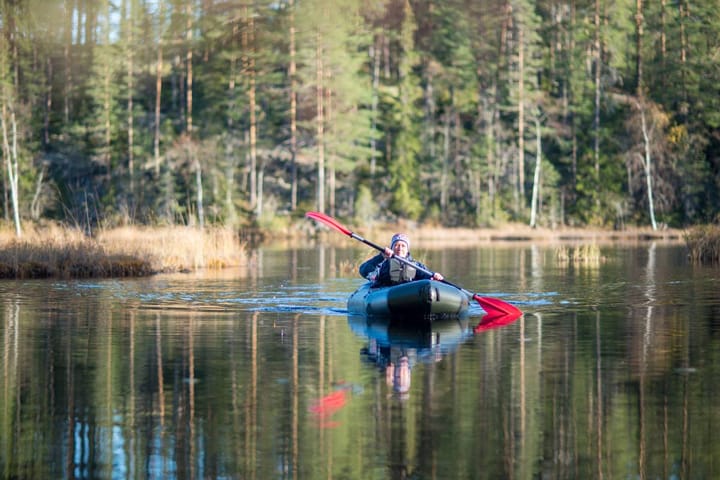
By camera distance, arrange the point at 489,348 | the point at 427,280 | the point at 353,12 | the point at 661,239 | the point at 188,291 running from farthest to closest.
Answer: the point at 353,12 → the point at 661,239 → the point at 188,291 → the point at 427,280 → the point at 489,348

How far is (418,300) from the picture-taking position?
19938 mm

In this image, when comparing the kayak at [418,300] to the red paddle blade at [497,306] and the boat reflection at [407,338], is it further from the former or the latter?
the red paddle blade at [497,306]

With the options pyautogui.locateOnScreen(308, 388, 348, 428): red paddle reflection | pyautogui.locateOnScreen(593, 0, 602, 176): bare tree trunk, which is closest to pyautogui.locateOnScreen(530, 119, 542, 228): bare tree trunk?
pyautogui.locateOnScreen(593, 0, 602, 176): bare tree trunk

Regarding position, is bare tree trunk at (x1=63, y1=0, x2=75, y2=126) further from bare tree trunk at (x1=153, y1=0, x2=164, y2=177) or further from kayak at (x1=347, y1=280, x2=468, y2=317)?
kayak at (x1=347, y1=280, x2=468, y2=317)

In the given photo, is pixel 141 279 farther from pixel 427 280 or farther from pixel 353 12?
pixel 353 12

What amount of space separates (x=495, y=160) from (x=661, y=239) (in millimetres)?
18466

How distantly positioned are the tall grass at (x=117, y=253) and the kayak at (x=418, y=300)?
42.9 feet

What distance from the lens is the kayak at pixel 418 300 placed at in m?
19.9

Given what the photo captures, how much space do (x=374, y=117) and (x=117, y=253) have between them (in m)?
47.9

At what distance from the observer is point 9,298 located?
24.8m

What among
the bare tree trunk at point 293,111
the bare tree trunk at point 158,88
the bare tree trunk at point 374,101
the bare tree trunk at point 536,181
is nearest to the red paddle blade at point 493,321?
the bare tree trunk at point 536,181

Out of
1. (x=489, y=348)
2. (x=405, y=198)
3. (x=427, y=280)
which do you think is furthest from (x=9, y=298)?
(x=405, y=198)

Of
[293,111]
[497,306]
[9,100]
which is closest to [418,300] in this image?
[497,306]

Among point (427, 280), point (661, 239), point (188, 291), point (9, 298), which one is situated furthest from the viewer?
point (661, 239)
